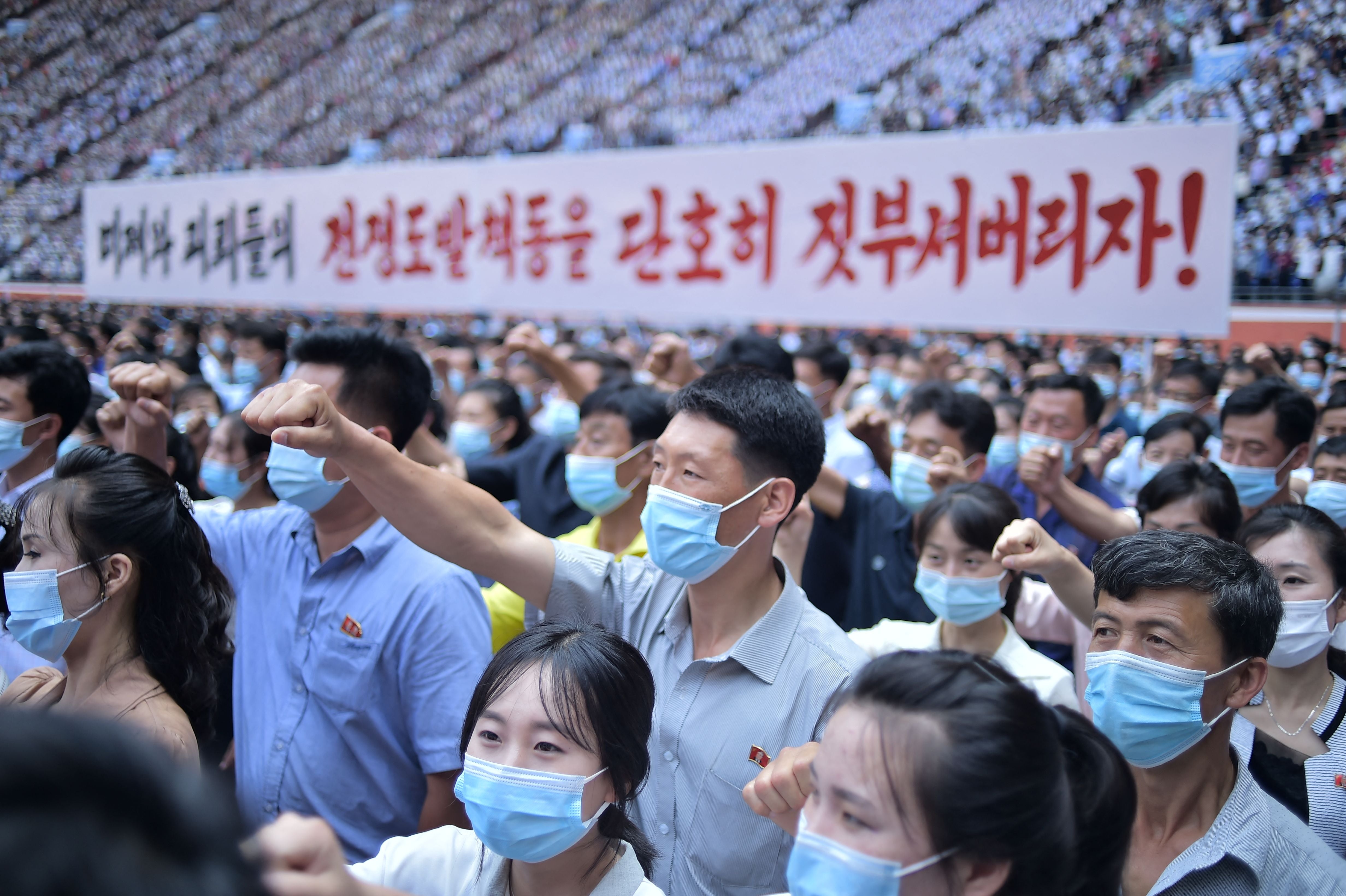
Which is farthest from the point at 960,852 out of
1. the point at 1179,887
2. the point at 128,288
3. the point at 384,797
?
the point at 128,288

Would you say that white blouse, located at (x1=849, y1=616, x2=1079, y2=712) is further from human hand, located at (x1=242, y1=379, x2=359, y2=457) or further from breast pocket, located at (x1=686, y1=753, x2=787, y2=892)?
human hand, located at (x1=242, y1=379, x2=359, y2=457)

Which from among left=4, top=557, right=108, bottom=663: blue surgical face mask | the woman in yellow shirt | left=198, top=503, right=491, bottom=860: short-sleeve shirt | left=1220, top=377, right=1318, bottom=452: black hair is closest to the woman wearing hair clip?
left=4, top=557, right=108, bottom=663: blue surgical face mask

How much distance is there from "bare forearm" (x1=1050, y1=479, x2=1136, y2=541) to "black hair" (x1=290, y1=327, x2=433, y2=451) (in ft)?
5.05

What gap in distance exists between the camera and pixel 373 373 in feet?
6.93

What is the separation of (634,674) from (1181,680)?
2.59ft

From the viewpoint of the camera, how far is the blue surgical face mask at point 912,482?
10.8 feet

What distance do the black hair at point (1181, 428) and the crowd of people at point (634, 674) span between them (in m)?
0.63

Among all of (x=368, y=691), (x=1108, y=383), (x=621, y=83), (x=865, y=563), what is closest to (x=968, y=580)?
(x=865, y=563)

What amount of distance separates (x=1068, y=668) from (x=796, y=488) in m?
1.32

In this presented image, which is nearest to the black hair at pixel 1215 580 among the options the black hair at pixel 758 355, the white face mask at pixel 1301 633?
the white face mask at pixel 1301 633

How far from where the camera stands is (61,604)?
64.5 inches

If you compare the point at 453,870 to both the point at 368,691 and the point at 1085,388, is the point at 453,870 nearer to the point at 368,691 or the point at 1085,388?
the point at 368,691

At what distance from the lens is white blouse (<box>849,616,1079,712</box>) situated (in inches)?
83.9

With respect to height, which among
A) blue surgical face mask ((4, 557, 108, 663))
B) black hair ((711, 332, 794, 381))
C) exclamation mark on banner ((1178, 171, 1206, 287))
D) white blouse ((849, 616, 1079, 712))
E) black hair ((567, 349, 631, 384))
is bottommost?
white blouse ((849, 616, 1079, 712))
